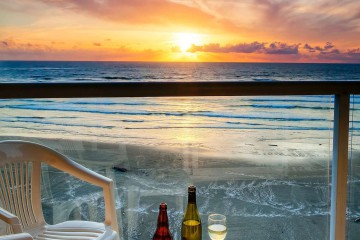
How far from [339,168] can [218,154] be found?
0.62 metres

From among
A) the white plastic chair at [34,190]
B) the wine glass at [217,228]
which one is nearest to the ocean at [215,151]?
the white plastic chair at [34,190]

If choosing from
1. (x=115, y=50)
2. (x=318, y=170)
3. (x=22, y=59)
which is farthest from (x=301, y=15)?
(x=318, y=170)

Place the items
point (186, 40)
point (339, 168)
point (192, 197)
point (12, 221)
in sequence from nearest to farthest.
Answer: point (12, 221) → point (192, 197) → point (339, 168) → point (186, 40)

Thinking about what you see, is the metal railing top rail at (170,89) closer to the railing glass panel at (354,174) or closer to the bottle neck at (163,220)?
the railing glass panel at (354,174)

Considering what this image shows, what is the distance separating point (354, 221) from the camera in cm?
227

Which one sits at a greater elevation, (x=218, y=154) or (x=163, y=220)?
(x=218, y=154)

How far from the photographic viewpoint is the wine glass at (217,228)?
169 centimetres

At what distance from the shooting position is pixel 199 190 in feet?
7.22

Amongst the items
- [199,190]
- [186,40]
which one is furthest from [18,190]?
[186,40]

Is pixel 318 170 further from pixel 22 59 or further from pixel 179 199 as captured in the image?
pixel 22 59

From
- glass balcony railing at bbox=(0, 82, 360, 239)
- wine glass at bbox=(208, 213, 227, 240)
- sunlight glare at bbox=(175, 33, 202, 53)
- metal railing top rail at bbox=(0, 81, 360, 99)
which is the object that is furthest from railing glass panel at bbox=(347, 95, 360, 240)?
sunlight glare at bbox=(175, 33, 202, 53)

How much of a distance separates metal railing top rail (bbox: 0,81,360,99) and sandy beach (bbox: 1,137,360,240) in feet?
0.96

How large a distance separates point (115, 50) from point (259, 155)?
14009 millimetres

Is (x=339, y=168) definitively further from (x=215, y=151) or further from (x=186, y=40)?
(x=186, y=40)
